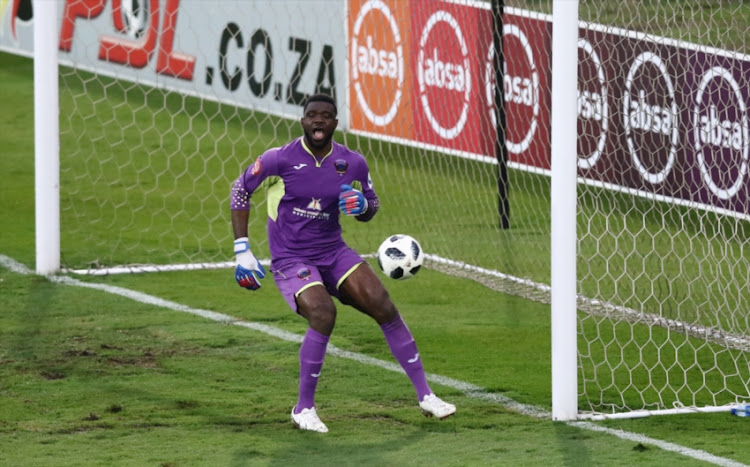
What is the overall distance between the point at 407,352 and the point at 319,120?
4.13 feet

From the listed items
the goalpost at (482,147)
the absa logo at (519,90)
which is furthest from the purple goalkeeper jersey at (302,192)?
the absa logo at (519,90)

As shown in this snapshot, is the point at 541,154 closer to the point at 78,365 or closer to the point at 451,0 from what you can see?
the point at 451,0

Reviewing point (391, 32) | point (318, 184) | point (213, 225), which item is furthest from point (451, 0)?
point (318, 184)

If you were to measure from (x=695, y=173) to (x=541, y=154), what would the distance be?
2474 mm

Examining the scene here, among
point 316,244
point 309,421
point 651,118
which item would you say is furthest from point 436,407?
point 651,118

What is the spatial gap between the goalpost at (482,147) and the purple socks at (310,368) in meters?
1.17

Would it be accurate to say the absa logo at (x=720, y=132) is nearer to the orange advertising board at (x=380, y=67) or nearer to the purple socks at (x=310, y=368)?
the orange advertising board at (x=380, y=67)

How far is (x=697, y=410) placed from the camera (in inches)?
297

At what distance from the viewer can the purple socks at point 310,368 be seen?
723 centimetres

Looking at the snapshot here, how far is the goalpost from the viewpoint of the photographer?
340 inches

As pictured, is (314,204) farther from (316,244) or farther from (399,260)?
(399,260)

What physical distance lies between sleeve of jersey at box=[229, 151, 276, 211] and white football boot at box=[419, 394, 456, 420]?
133cm

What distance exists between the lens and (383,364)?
859 cm

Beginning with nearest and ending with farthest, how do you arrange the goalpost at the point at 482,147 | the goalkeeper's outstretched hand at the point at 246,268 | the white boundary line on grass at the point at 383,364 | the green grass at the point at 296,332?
the white boundary line on grass at the point at 383,364, the green grass at the point at 296,332, the goalkeeper's outstretched hand at the point at 246,268, the goalpost at the point at 482,147
